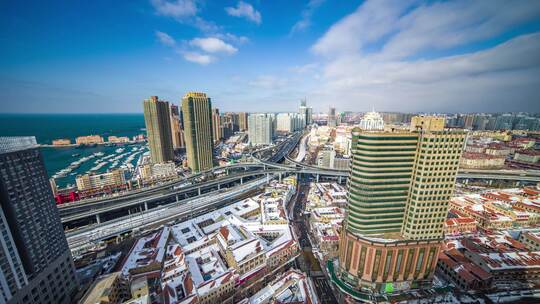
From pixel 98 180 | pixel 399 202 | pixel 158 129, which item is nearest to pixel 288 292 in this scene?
pixel 399 202

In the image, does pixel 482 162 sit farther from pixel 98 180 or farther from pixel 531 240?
pixel 98 180

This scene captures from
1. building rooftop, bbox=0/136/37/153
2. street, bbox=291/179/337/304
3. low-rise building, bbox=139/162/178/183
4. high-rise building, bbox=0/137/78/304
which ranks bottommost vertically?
street, bbox=291/179/337/304

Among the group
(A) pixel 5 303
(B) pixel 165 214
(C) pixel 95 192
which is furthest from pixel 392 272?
(C) pixel 95 192

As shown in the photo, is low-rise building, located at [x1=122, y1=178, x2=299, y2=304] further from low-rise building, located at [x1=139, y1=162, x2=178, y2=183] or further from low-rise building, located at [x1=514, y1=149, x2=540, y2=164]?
low-rise building, located at [x1=514, y1=149, x2=540, y2=164]

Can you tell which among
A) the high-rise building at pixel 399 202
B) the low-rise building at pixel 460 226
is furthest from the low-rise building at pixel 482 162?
the high-rise building at pixel 399 202

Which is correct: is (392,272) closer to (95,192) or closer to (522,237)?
(522,237)

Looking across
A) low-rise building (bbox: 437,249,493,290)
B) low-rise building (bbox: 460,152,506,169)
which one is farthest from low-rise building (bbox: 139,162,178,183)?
low-rise building (bbox: 460,152,506,169)

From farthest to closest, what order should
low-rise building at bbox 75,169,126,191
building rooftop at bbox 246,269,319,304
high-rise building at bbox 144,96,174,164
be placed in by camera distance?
high-rise building at bbox 144,96,174,164, low-rise building at bbox 75,169,126,191, building rooftop at bbox 246,269,319,304
